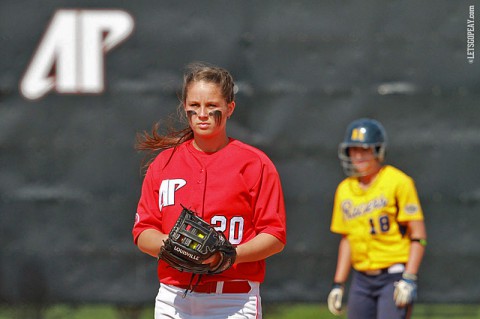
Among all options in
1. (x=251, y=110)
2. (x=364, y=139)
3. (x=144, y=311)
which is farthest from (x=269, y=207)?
(x=144, y=311)

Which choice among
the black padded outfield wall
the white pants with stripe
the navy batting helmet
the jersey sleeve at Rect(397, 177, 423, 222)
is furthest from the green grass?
the white pants with stripe

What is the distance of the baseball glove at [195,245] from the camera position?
115 inches

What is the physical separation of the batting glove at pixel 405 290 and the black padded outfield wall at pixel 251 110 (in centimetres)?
56

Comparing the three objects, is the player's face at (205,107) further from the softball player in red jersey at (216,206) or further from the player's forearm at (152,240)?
the player's forearm at (152,240)

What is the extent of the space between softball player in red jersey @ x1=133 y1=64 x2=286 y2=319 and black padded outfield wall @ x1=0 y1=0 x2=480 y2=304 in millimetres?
1904

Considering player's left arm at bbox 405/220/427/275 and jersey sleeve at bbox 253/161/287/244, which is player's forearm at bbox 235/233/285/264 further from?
player's left arm at bbox 405/220/427/275

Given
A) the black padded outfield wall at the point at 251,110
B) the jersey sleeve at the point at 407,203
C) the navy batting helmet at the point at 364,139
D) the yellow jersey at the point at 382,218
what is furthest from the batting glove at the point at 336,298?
the navy batting helmet at the point at 364,139

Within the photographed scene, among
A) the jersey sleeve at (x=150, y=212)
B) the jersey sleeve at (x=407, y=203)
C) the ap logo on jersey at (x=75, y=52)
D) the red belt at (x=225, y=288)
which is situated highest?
the ap logo on jersey at (x=75, y=52)

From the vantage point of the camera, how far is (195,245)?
2.94 metres

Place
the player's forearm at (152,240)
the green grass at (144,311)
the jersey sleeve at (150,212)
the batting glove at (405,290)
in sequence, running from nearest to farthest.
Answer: the player's forearm at (152,240) < the jersey sleeve at (150,212) < the batting glove at (405,290) < the green grass at (144,311)

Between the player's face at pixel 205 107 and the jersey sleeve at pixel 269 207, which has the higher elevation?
the player's face at pixel 205 107

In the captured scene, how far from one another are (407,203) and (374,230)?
226mm

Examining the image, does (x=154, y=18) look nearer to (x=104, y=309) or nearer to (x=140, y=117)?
(x=140, y=117)

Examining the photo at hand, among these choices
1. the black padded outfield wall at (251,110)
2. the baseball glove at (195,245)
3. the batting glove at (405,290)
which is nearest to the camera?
the baseball glove at (195,245)
